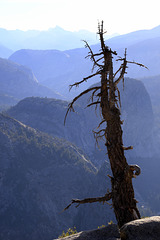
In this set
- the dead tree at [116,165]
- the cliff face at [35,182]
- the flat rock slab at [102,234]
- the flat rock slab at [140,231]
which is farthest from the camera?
the cliff face at [35,182]

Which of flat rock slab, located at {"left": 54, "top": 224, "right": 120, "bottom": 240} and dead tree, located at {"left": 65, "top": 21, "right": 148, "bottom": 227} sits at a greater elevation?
dead tree, located at {"left": 65, "top": 21, "right": 148, "bottom": 227}

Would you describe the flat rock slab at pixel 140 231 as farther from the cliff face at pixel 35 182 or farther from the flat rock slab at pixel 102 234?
the cliff face at pixel 35 182

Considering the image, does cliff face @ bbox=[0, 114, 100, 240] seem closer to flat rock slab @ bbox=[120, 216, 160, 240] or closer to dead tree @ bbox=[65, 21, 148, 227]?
dead tree @ bbox=[65, 21, 148, 227]

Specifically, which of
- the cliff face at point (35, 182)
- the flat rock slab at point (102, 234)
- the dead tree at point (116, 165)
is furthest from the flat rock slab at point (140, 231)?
the cliff face at point (35, 182)

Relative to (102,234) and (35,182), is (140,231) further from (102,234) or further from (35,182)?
(35,182)

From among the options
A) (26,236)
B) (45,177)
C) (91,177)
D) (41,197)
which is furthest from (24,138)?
(26,236)

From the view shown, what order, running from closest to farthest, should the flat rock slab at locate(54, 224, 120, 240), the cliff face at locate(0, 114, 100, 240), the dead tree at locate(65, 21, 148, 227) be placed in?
the dead tree at locate(65, 21, 148, 227), the flat rock slab at locate(54, 224, 120, 240), the cliff face at locate(0, 114, 100, 240)

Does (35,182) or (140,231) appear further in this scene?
(35,182)

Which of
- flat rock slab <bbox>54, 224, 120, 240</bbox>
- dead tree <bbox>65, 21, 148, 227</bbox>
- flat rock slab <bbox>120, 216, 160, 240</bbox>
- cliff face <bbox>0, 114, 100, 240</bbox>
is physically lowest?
cliff face <bbox>0, 114, 100, 240</bbox>

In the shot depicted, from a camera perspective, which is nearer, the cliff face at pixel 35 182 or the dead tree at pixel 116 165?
the dead tree at pixel 116 165

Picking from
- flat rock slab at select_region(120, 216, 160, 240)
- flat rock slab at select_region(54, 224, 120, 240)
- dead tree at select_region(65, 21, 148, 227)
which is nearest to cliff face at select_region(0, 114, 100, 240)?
flat rock slab at select_region(54, 224, 120, 240)

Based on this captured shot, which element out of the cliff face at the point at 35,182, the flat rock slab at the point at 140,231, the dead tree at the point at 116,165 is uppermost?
the dead tree at the point at 116,165

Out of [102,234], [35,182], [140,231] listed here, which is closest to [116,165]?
[140,231]

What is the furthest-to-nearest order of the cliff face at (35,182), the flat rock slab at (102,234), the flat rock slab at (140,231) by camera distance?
the cliff face at (35,182)
the flat rock slab at (102,234)
the flat rock slab at (140,231)
